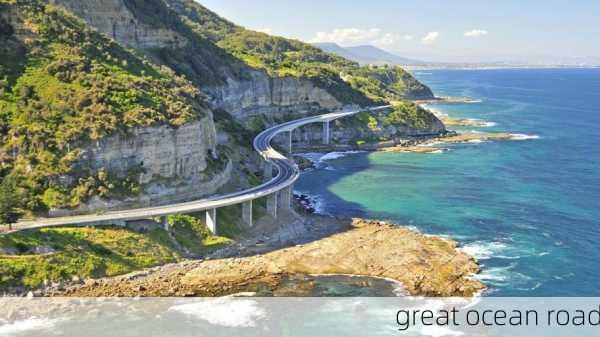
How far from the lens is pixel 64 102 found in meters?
74.6

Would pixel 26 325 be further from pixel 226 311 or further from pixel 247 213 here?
pixel 247 213

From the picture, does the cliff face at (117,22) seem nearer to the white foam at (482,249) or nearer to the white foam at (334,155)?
the white foam at (334,155)

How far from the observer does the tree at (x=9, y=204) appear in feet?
201

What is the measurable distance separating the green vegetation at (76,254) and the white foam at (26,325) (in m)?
4.49

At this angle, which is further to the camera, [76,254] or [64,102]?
[64,102]

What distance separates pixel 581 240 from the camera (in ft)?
254

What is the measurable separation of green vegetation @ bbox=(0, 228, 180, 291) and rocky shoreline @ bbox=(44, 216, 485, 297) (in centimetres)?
160

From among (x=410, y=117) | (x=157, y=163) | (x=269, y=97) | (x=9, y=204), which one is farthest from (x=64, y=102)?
(x=410, y=117)

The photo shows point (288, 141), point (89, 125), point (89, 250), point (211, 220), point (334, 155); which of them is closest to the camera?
point (89, 250)

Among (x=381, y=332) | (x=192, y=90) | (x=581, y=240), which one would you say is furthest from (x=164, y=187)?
(x=581, y=240)

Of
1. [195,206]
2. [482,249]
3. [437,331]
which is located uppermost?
[195,206]

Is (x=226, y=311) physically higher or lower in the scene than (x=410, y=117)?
lower

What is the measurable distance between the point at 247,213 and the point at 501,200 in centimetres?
4313

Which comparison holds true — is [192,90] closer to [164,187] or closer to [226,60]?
[164,187]
